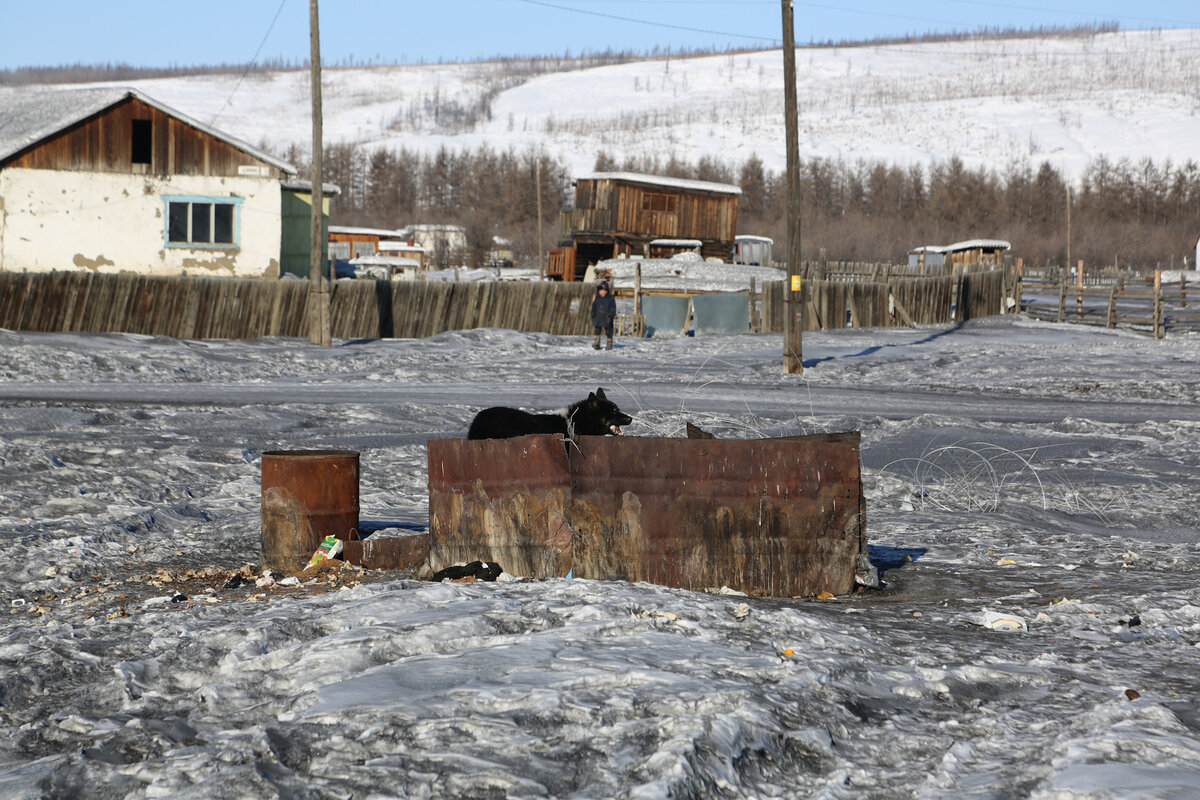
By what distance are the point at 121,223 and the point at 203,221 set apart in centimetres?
212

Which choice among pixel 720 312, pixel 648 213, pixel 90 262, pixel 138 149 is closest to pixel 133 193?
pixel 138 149

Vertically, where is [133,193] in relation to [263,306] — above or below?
above

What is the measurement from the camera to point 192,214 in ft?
99.1

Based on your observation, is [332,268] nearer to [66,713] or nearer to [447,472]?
[447,472]

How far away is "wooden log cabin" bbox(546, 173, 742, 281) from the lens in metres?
51.3

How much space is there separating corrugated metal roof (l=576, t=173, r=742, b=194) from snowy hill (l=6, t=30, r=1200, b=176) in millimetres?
77375

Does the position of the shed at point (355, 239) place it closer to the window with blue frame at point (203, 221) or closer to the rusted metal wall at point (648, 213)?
the rusted metal wall at point (648, 213)

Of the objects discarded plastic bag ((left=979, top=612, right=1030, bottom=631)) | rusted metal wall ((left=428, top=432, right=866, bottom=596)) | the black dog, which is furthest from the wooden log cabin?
discarded plastic bag ((left=979, top=612, right=1030, bottom=631))

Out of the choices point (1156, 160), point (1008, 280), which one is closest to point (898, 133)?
point (1156, 160)

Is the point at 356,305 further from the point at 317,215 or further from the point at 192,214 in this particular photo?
the point at 192,214

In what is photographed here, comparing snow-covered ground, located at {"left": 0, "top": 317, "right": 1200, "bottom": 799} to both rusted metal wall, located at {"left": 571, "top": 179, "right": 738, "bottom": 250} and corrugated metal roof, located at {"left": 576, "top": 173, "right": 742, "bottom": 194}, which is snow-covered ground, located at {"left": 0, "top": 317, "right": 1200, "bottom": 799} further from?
corrugated metal roof, located at {"left": 576, "top": 173, "right": 742, "bottom": 194}

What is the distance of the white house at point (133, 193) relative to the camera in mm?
28750

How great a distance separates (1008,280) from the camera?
41.8 metres

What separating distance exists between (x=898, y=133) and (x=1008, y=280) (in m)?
117
